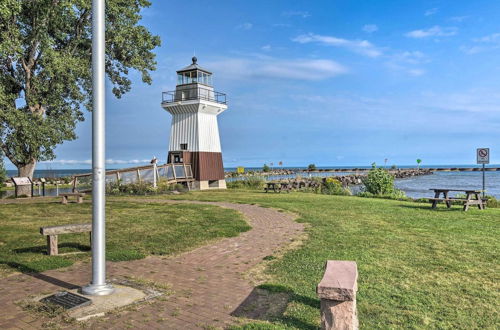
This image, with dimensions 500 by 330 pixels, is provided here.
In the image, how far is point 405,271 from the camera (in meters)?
5.98

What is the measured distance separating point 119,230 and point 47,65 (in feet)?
33.5

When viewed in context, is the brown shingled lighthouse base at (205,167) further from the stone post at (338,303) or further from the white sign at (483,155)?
the stone post at (338,303)

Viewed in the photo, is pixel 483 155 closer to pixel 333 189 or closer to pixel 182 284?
pixel 333 189

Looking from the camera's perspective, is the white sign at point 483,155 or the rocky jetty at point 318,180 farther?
the rocky jetty at point 318,180

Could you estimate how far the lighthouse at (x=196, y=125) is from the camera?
26.4 m

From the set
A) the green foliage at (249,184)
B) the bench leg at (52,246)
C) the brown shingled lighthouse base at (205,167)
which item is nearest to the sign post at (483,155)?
the green foliage at (249,184)

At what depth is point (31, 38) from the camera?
1728cm

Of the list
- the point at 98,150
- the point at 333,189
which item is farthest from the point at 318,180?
the point at 98,150

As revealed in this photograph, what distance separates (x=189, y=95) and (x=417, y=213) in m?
18.1

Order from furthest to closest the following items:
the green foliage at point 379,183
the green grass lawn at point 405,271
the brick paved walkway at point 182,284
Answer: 1. the green foliage at point 379,183
2. the green grass lawn at point 405,271
3. the brick paved walkway at point 182,284

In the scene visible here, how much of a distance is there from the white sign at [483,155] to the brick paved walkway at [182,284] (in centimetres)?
1416

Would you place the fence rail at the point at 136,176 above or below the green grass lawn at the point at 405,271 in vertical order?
above

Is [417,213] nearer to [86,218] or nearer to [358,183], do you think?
[86,218]

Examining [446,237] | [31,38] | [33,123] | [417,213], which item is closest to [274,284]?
[446,237]
